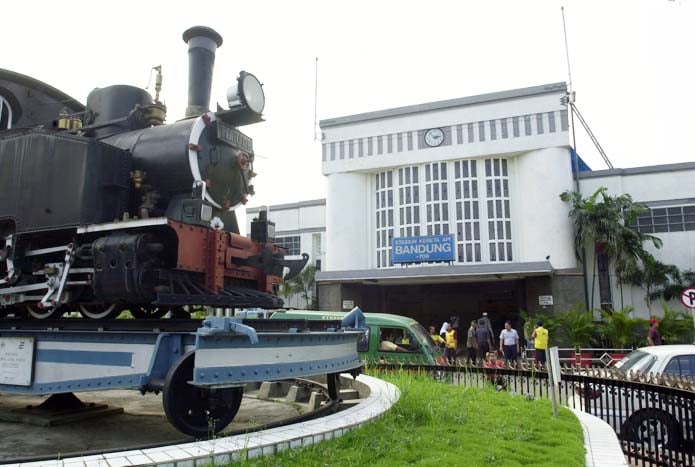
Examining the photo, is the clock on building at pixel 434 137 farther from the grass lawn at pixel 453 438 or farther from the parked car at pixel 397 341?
the grass lawn at pixel 453 438

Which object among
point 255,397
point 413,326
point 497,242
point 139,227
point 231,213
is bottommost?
point 255,397

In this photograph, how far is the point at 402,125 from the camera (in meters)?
33.3

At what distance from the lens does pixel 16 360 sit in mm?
5781

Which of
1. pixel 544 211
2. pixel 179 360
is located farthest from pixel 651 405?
pixel 544 211

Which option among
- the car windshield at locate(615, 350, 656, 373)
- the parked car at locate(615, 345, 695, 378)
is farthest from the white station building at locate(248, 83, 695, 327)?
the parked car at locate(615, 345, 695, 378)

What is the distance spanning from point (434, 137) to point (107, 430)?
93.5ft

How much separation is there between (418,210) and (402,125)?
523cm

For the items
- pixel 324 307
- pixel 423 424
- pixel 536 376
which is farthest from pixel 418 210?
pixel 423 424

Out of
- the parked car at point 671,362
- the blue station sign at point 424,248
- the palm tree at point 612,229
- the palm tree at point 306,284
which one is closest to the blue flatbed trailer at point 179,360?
the parked car at point 671,362

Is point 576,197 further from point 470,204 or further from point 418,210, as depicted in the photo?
point 418,210

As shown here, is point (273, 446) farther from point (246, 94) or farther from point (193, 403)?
point (246, 94)

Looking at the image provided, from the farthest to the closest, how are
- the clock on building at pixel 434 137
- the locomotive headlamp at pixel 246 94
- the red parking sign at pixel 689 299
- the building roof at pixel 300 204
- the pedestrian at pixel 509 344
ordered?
the building roof at pixel 300 204 → the clock on building at pixel 434 137 → the pedestrian at pixel 509 344 → the red parking sign at pixel 689 299 → the locomotive headlamp at pixel 246 94

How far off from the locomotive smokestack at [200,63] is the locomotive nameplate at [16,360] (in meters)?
3.48

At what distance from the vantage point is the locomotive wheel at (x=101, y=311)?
21.1 ft
